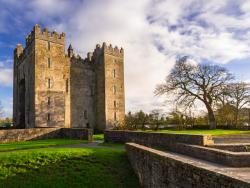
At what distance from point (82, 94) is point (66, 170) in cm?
3539

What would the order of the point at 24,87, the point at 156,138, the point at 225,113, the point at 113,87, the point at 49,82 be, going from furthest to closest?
the point at 113,87, the point at 24,87, the point at 225,113, the point at 49,82, the point at 156,138

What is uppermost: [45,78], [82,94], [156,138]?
[45,78]

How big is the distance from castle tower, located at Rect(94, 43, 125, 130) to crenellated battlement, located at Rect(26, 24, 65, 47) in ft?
26.7

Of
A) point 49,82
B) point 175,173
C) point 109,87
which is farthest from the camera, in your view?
point 109,87

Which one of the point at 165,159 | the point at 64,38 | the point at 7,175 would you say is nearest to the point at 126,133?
Answer: the point at 7,175

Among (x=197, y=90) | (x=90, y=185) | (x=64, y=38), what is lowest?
(x=90, y=185)

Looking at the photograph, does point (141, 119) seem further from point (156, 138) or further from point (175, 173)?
point (175, 173)

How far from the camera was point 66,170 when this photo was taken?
13438mm

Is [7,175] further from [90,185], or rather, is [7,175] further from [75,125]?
[75,125]

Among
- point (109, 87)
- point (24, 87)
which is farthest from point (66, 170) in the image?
point (24, 87)

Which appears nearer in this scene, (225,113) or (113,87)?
(225,113)

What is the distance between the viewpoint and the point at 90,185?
12477 mm

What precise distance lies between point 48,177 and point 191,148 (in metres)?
6.85

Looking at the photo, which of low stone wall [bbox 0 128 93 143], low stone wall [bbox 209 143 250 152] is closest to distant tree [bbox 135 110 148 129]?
low stone wall [bbox 0 128 93 143]
